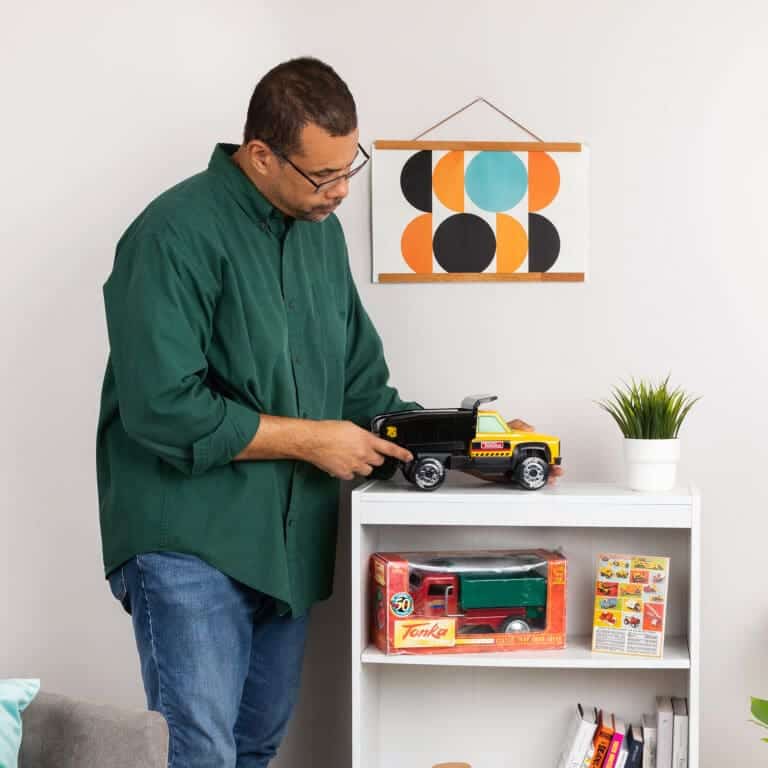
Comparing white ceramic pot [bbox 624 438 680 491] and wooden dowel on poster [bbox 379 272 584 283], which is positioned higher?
wooden dowel on poster [bbox 379 272 584 283]

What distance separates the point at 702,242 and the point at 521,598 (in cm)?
82

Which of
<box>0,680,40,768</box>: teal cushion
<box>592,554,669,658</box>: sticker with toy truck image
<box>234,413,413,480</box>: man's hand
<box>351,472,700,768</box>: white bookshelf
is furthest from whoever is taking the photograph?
<box>351,472,700,768</box>: white bookshelf

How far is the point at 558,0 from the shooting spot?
216cm

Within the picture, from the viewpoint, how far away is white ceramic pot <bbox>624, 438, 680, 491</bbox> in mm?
1910

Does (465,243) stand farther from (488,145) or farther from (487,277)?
(488,145)

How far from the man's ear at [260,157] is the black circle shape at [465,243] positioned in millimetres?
614

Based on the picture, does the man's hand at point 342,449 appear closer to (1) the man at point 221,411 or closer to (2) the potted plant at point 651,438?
(1) the man at point 221,411

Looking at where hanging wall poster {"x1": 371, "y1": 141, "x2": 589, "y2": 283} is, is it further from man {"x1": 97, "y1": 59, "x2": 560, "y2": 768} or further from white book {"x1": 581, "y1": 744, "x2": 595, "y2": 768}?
white book {"x1": 581, "y1": 744, "x2": 595, "y2": 768}

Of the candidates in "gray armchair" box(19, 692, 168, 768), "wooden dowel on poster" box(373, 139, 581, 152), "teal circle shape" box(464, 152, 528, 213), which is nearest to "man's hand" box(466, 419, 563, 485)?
"teal circle shape" box(464, 152, 528, 213)

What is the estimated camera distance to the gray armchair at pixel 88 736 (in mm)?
1242

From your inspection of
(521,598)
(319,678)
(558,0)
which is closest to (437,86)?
(558,0)

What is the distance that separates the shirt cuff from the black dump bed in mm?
366

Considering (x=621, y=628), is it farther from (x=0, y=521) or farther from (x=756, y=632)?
(x=0, y=521)

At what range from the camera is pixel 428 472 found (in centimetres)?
190
